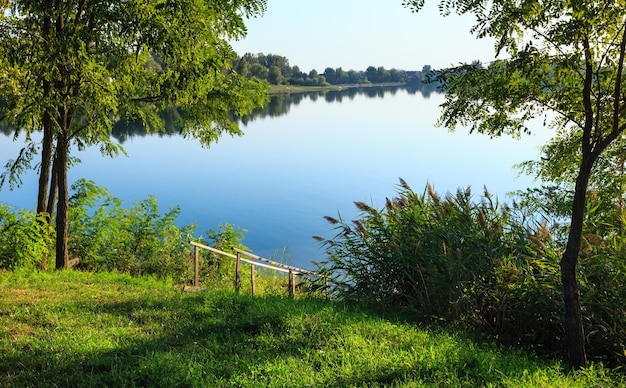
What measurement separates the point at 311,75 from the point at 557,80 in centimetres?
13849

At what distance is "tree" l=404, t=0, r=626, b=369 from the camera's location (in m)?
4.89

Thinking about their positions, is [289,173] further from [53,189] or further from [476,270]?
[476,270]

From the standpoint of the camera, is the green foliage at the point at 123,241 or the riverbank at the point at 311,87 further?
the riverbank at the point at 311,87

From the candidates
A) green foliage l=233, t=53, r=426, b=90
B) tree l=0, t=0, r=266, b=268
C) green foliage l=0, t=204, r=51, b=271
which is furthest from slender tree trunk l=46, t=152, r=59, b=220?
green foliage l=233, t=53, r=426, b=90

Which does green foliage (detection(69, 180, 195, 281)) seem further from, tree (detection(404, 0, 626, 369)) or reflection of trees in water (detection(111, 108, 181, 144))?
reflection of trees in water (detection(111, 108, 181, 144))

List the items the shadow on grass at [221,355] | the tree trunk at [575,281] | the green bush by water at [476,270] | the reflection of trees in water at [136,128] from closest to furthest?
the shadow on grass at [221,355], the tree trunk at [575,281], the green bush by water at [476,270], the reflection of trees in water at [136,128]

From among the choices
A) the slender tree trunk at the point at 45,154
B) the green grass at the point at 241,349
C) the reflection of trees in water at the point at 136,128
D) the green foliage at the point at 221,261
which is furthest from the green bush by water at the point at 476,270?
the reflection of trees in water at the point at 136,128

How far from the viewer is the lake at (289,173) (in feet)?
82.8

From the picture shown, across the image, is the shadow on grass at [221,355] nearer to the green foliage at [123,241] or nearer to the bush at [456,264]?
the bush at [456,264]

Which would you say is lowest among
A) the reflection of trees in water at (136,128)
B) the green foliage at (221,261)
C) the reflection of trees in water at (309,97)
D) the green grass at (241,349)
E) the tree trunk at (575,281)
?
the green foliage at (221,261)

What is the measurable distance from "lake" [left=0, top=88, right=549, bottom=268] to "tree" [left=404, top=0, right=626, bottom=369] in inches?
100

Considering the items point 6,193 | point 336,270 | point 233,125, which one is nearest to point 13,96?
point 233,125

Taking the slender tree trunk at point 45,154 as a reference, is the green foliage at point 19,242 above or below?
below

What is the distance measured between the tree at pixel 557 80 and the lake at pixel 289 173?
8.34 ft
